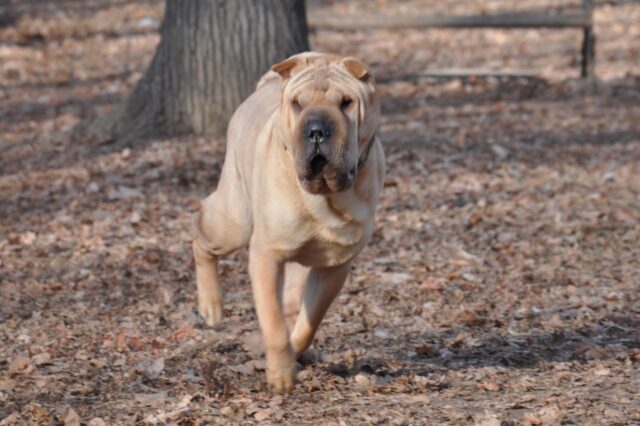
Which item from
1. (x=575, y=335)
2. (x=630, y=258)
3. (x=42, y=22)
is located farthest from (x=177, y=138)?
(x=42, y=22)

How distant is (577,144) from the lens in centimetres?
1121

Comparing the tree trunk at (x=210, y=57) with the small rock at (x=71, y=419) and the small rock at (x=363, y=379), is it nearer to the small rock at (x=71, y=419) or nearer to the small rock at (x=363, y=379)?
the small rock at (x=363, y=379)

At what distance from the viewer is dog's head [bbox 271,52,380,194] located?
14.8 ft

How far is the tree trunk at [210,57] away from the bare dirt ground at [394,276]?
11.0 inches

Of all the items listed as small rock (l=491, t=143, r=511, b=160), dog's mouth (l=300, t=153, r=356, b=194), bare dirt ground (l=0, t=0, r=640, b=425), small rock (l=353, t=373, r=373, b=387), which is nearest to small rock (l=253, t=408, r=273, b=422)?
bare dirt ground (l=0, t=0, r=640, b=425)

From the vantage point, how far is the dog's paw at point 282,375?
5188 mm

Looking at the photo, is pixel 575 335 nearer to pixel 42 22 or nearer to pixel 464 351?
pixel 464 351

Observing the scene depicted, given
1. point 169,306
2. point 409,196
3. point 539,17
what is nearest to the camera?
point 169,306

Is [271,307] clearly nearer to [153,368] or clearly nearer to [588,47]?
[153,368]

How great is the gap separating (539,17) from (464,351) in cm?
894

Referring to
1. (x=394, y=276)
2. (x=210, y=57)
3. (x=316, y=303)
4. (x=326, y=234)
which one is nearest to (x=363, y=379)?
(x=316, y=303)

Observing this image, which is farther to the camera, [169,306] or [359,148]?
[169,306]

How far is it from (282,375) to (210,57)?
577cm

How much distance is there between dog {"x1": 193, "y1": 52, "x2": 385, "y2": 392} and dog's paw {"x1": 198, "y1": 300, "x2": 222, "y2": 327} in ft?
1.16
